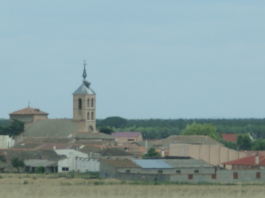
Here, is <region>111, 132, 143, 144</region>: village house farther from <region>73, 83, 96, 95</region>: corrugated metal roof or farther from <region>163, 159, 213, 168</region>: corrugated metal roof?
<region>163, 159, 213, 168</region>: corrugated metal roof

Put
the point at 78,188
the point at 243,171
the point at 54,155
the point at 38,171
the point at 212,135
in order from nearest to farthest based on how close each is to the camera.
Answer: the point at 78,188
the point at 243,171
the point at 38,171
the point at 54,155
the point at 212,135

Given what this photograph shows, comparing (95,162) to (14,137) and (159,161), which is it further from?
(14,137)

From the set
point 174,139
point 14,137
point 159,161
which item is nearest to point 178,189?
point 159,161

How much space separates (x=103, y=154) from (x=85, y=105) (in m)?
35.1

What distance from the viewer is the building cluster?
5803 centimetres

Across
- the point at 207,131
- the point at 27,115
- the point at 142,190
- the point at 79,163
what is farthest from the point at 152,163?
the point at 27,115

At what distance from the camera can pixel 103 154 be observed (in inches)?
2955

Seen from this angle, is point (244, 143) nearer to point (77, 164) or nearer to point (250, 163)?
point (77, 164)

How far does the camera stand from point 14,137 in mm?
104188

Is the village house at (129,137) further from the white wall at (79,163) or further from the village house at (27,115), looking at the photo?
the white wall at (79,163)

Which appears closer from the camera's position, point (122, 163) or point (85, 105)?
point (122, 163)

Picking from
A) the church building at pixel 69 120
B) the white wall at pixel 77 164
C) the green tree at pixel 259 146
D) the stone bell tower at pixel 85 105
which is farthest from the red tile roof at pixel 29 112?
the white wall at pixel 77 164

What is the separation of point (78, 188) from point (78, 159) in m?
25.0

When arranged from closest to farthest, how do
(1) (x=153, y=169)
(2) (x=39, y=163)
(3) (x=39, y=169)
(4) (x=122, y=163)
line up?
1. (1) (x=153, y=169)
2. (4) (x=122, y=163)
3. (3) (x=39, y=169)
4. (2) (x=39, y=163)
